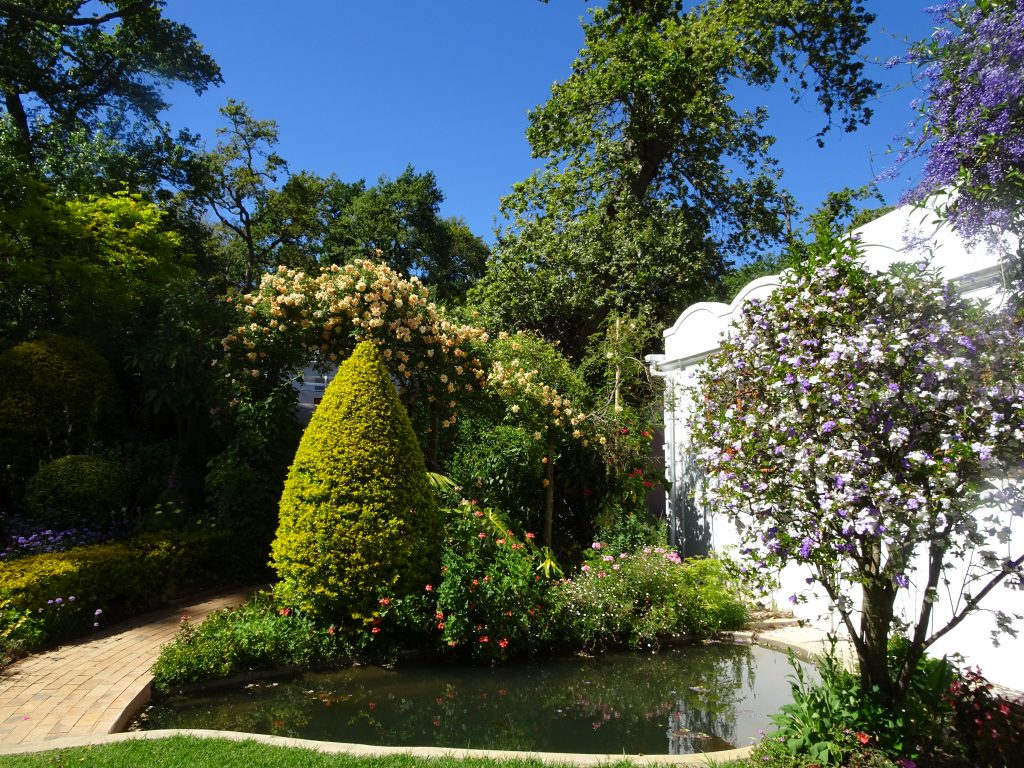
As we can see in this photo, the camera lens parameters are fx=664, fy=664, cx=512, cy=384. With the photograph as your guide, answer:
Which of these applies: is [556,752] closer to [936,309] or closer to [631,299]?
[936,309]

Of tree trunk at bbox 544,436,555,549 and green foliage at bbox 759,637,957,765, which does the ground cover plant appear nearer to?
green foliage at bbox 759,637,957,765

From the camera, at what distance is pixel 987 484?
301 centimetres

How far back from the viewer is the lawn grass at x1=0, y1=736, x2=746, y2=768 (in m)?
3.56

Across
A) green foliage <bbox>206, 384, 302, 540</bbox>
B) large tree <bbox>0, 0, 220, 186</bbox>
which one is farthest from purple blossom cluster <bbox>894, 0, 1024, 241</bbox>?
large tree <bbox>0, 0, 220, 186</bbox>

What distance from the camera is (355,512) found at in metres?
5.72

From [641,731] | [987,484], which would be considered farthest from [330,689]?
[987,484]

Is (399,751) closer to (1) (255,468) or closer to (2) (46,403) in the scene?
(1) (255,468)

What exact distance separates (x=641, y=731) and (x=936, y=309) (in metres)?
3.22

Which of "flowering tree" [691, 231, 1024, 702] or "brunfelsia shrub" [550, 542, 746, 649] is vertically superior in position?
"flowering tree" [691, 231, 1024, 702]

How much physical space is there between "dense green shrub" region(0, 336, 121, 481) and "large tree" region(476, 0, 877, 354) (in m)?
8.01

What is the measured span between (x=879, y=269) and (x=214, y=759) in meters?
4.91

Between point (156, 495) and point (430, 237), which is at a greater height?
point (430, 237)

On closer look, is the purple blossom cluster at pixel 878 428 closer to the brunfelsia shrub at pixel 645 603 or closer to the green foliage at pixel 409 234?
the brunfelsia shrub at pixel 645 603

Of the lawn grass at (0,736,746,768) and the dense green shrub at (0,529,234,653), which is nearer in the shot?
the lawn grass at (0,736,746,768)
